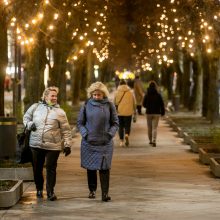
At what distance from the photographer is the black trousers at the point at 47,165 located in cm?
1416

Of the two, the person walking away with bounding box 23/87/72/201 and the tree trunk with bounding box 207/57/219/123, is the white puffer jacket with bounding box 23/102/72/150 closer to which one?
the person walking away with bounding box 23/87/72/201

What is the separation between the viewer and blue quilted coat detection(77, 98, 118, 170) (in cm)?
1402

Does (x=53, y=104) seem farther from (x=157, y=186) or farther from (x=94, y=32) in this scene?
(x=94, y=32)

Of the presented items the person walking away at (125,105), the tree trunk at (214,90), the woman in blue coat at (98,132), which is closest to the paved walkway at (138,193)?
the woman in blue coat at (98,132)

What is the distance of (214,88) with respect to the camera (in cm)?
3506

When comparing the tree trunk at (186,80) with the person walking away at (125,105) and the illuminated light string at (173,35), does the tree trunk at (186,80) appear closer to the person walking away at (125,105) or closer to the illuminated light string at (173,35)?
the illuminated light string at (173,35)

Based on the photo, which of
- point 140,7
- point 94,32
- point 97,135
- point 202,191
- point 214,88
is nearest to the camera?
point 97,135

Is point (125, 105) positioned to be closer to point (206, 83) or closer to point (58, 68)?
point (58, 68)

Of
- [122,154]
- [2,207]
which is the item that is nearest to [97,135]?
[2,207]

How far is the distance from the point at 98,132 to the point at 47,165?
1.02 m

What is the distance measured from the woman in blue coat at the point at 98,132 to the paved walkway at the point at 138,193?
1.83ft

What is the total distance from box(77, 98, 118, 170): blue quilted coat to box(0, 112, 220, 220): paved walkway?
25.9 inches

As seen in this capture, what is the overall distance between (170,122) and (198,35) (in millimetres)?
5547

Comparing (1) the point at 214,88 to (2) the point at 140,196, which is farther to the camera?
(1) the point at 214,88
